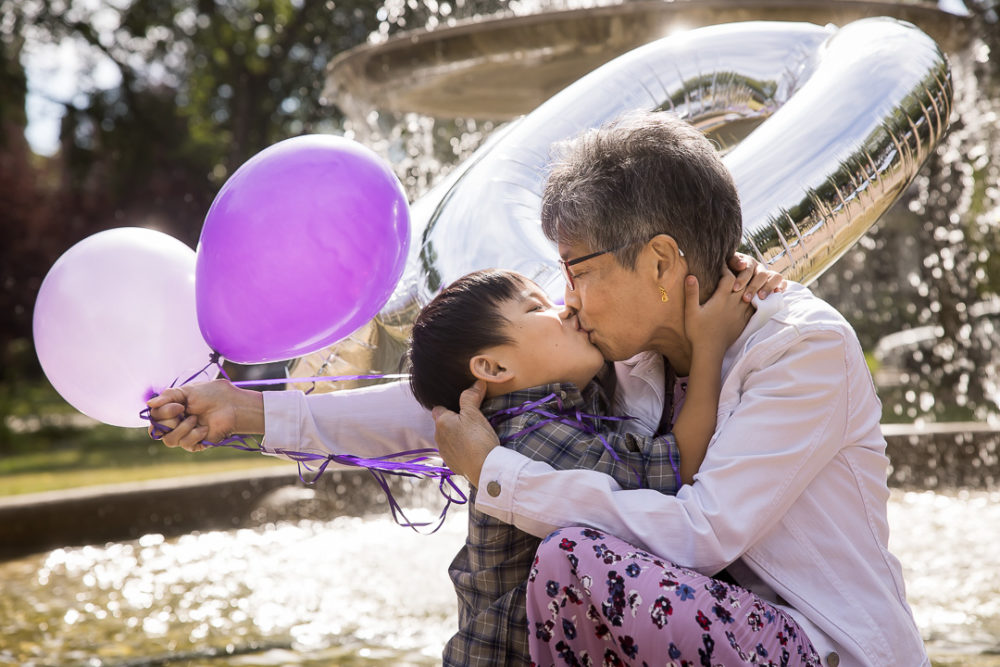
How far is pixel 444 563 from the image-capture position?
5055 mm

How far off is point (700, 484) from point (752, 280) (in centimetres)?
49

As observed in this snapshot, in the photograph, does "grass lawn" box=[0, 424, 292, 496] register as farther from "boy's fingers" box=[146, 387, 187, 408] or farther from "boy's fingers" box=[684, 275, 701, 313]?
"boy's fingers" box=[684, 275, 701, 313]

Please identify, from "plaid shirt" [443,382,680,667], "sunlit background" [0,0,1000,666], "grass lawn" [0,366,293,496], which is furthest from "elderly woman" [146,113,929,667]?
"grass lawn" [0,366,293,496]

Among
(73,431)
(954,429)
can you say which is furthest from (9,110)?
(954,429)

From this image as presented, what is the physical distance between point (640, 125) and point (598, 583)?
0.92m

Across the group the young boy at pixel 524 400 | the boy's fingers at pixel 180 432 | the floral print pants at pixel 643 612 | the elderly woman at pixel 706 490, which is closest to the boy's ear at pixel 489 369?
the young boy at pixel 524 400

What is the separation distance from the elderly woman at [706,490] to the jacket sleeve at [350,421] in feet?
1.15

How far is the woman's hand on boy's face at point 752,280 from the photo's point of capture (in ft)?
7.02

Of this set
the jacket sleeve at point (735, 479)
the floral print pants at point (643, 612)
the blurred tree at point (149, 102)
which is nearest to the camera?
the floral print pants at point (643, 612)

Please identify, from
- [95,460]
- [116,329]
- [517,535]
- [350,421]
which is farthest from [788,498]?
[95,460]

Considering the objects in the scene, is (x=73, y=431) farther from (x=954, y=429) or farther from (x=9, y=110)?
(x=954, y=429)

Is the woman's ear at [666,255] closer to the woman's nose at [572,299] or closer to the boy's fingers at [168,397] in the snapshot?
the woman's nose at [572,299]

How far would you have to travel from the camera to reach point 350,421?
98.1 inches

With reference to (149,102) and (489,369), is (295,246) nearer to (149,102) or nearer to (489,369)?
(489,369)
